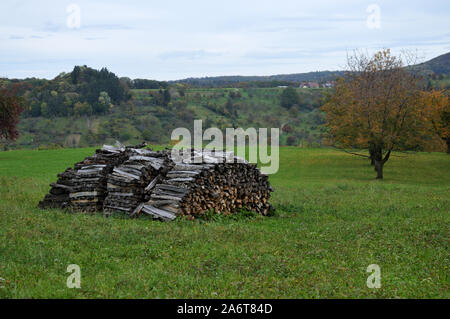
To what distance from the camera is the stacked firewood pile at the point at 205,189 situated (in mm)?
14852

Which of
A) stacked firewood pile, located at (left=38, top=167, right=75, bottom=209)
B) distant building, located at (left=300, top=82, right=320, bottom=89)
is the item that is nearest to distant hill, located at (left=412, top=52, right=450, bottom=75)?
distant building, located at (left=300, top=82, right=320, bottom=89)

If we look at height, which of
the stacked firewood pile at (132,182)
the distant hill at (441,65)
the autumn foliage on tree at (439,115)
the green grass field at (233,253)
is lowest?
the green grass field at (233,253)

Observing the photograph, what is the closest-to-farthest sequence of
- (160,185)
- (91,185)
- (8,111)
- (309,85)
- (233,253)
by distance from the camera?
(233,253), (160,185), (91,185), (8,111), (309,85)

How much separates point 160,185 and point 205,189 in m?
1.50

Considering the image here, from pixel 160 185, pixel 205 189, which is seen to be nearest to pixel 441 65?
pixel 205 189

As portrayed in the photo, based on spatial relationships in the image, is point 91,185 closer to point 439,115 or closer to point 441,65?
point 439,115

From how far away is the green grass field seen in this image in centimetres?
804

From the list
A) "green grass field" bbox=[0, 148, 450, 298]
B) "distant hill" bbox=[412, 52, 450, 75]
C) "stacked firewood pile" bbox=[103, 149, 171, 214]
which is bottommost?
"green grass field" bbox=[0, 148, 450, 298]

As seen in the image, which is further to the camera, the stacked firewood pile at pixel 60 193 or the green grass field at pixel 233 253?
the stacked firewood pile at pixel 60 193

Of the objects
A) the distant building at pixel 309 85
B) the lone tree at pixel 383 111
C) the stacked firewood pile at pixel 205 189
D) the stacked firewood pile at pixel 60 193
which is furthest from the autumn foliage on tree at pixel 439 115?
the distant building at pixel 309 85

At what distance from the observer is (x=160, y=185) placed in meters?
15.3

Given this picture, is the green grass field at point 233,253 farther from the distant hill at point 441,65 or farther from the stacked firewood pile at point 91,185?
the distant hill at point 441,65

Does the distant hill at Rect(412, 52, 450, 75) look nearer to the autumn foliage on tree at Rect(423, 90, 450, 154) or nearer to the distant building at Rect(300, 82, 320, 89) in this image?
the distant building at Rect(300, 82, 320, 89)

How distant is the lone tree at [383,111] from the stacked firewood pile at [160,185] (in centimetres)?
2342
